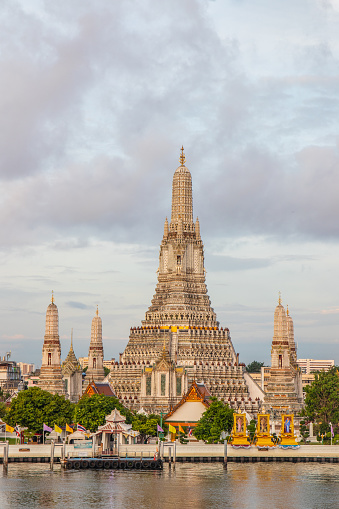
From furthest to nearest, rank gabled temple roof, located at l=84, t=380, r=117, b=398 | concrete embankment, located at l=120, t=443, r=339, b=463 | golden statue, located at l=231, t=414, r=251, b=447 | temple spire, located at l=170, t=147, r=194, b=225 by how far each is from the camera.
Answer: temple spire, located at l=170, t=147, r=194, b=225
gabled temple roof, located at l=84, t=380, r=117, b=398
golden statue, located at l=231, t=414, r=251, b=447
concrete embankment, located at l=120, t=443, r=339, b=463

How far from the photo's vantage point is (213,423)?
137625mm

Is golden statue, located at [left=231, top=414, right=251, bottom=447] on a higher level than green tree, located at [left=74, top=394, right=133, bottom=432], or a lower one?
lower

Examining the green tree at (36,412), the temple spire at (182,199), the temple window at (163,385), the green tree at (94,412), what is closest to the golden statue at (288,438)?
the green tree at (94,412)

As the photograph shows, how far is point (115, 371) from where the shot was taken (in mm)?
176000

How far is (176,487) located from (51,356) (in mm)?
66525

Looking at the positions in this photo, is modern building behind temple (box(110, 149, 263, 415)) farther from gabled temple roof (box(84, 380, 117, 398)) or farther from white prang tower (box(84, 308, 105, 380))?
white prang tower (box(84, 308, 105, 380))

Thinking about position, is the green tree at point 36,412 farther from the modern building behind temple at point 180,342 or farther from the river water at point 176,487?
the modern building behind temple at point 180,342

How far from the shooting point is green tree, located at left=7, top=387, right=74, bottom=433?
134375 millimetres

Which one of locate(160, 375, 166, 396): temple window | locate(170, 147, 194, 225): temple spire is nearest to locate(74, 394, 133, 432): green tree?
locate(160, 375, 166, 396): temple window

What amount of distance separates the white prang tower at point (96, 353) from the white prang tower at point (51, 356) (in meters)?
14.2

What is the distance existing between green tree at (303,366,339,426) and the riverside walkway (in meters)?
21.5

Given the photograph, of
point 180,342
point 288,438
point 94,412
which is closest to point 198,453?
point 288,438

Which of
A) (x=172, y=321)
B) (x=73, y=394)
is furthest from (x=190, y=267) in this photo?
(x=73, y=394)

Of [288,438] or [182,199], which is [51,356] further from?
[288,438]
